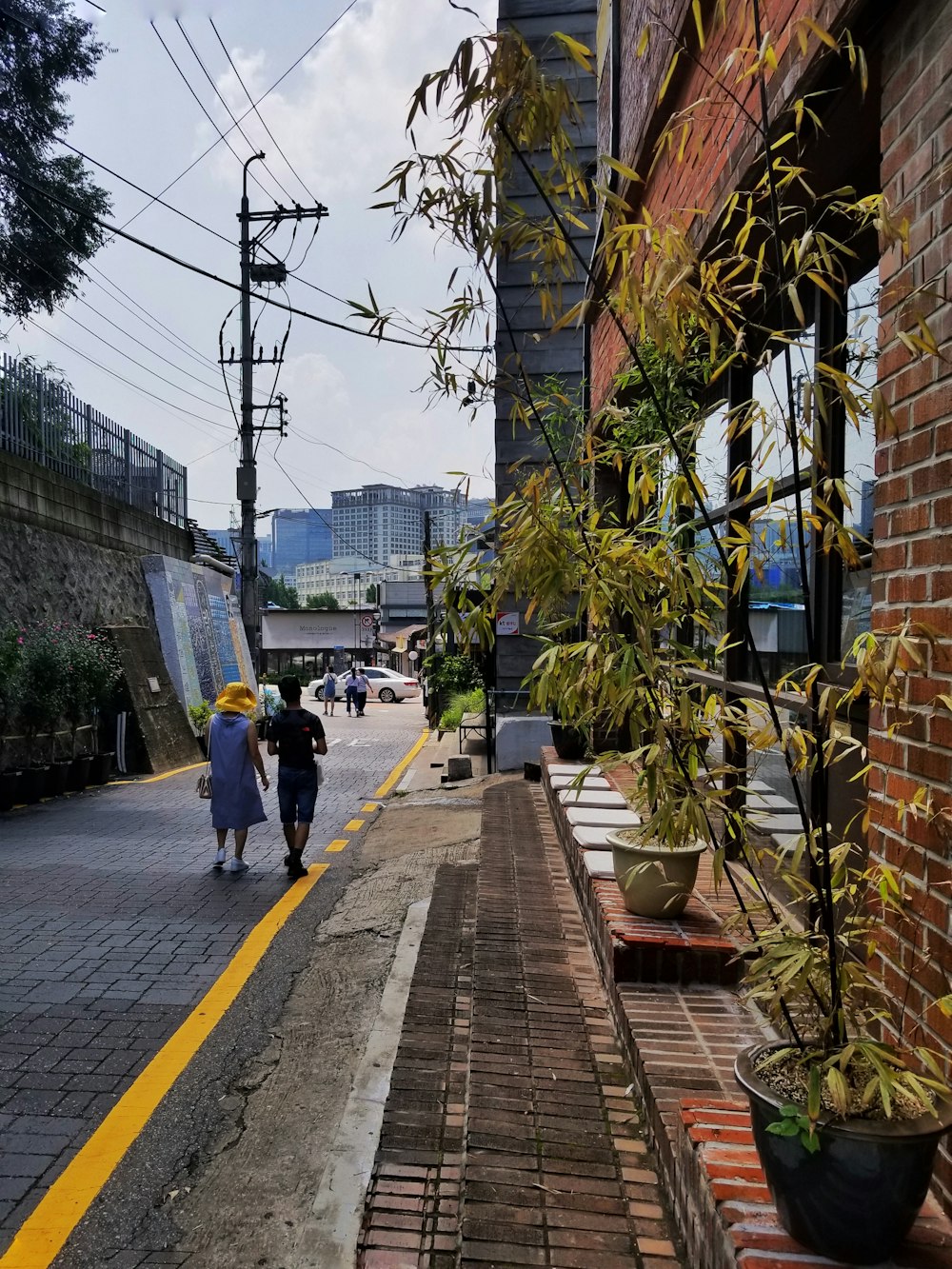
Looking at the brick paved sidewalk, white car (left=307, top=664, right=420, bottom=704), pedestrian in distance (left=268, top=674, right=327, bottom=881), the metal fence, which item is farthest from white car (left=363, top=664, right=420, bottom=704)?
the brick paved sidewalk

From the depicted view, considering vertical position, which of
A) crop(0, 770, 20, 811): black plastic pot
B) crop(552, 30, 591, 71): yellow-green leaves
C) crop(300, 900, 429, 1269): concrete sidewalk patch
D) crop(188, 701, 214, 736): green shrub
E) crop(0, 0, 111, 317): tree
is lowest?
crop(300, 900, 429, 1269): concrete sidewalk patch

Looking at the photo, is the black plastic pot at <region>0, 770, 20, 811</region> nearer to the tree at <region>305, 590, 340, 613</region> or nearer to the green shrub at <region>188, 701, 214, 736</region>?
the green shrub at <region>188, 701, 214, 736</region>

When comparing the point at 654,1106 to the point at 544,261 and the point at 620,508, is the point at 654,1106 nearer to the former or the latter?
the point at 544,261

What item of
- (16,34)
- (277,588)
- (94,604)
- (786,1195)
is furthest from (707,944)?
(277,588)

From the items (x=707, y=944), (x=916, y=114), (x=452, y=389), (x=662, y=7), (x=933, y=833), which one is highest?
(x=662, y=7)

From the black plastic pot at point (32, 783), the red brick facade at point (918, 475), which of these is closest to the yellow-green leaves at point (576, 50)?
the red brick facade at point (918, 475)

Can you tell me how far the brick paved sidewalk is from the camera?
2.23 m

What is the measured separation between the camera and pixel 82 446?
15180mm

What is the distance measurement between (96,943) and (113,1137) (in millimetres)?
2278

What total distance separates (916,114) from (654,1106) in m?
2.62

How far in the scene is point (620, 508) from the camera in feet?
25.4

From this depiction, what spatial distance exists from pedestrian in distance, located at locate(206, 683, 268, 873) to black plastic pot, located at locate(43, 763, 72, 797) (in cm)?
503

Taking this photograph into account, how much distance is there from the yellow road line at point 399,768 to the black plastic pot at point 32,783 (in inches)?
165

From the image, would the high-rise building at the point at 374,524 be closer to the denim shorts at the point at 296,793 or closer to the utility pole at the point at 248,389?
the utility pole at the point at 248,389
